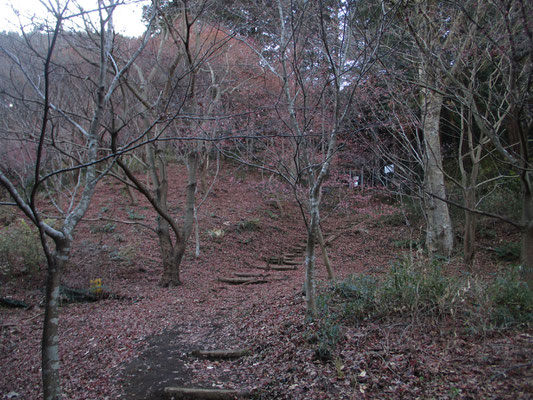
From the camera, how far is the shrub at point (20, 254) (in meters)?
9.05

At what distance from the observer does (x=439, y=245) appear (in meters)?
9.94

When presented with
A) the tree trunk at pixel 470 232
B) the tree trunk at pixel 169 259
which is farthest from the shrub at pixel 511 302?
the tree trunk at pixel 169 259

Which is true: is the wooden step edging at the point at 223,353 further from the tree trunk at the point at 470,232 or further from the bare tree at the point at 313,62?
the tree trunk at the point at 470,232

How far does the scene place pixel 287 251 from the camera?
13188mm

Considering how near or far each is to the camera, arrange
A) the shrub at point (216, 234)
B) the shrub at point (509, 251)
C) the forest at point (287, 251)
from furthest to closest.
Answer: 1. the shrub at point (216, 234)
2. the shrub at point (509, 251)
3. the forest at point (287, 251)

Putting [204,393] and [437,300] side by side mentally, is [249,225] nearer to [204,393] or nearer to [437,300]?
[437,300]

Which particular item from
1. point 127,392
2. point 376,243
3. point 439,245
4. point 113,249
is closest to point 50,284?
point 127,392

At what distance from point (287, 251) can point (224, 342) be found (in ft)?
26.8

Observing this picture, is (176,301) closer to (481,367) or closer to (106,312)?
(106,312)

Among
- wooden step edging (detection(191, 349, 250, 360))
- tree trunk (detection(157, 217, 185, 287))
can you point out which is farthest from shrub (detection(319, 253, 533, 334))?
tree trunk (detection(157, 217, 185, 287))

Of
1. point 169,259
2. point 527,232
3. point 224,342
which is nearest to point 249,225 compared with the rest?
point 169,259

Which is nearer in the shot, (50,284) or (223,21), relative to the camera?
(50,284)

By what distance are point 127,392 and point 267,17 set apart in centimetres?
Answer: 591

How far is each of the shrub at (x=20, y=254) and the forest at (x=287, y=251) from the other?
0.17 ft
